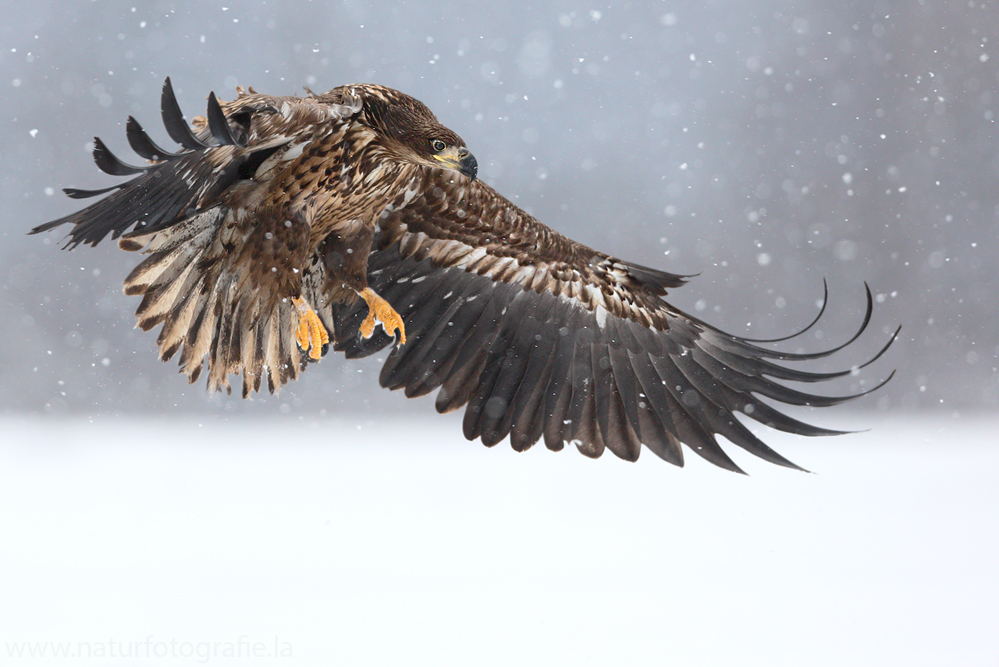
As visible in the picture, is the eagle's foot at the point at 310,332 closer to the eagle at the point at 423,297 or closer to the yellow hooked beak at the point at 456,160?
the eagle at the point at 423,297

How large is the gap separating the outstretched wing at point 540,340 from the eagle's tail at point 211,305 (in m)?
0.44

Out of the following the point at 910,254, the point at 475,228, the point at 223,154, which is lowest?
the point at 223,154

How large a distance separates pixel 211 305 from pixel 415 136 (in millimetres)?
1262

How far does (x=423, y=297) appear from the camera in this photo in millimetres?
4645

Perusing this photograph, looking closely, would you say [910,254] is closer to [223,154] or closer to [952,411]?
[952,411]

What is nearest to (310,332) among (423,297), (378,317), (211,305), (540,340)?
(378,317)

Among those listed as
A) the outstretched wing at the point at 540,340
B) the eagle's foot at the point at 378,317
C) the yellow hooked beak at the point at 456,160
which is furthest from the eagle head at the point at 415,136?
the eagle's foot at the point at 378,317

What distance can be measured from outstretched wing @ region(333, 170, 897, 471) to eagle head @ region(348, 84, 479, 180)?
1.94 ft

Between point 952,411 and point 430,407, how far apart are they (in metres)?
8.51

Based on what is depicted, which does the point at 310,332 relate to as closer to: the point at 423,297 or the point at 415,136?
the point at 423,297

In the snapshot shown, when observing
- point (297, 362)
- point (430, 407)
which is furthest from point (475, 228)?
point (430, 407)

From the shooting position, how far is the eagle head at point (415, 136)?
3.65 metres

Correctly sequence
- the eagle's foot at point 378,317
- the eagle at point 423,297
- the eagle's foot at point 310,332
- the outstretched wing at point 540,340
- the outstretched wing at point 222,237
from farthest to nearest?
the outstretched wing at point 540,340, the eagle's foot at point 378,317, the eagle's foot at point 310,332, the eagle at point 423,297, the outstretched wing at point 222,237

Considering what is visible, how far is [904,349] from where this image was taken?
14898mm
